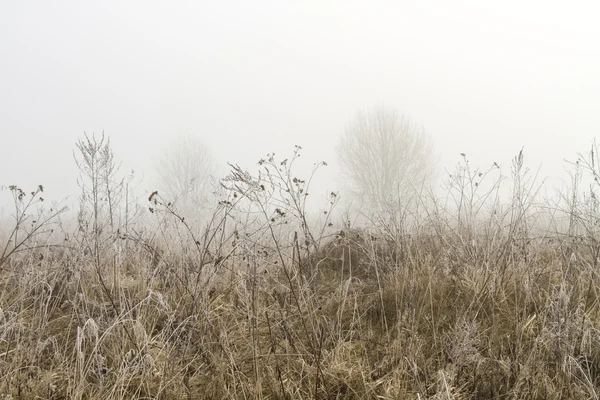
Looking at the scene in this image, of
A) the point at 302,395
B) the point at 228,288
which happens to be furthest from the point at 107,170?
the point at 302,395

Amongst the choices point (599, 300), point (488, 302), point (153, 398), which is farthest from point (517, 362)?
point (153, 398)

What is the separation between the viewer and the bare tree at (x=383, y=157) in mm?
19047

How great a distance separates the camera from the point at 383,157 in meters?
19.5

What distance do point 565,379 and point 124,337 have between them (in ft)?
7.72

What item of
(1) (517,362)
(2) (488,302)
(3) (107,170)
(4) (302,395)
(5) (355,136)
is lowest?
(4) (302,395)

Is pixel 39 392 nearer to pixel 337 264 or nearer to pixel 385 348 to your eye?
pixel 385 348

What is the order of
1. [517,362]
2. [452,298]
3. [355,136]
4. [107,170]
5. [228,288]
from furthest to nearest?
[355,136] < [107,170] < [228,288] < [452,298] < [517,362]

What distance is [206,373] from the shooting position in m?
2.12

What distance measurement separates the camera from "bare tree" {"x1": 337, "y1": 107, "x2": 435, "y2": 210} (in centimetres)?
1905

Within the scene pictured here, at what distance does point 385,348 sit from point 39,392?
183cm

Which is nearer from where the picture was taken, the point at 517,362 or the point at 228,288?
the point at 517,362

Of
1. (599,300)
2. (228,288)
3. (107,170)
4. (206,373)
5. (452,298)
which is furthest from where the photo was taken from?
(107,170)

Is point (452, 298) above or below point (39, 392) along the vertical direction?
above

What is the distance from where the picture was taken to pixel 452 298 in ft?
9.05
